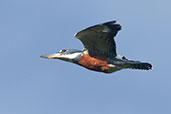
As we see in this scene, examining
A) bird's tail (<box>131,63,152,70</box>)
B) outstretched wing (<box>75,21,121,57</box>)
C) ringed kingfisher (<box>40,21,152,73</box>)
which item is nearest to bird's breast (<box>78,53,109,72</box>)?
ringed kingfisher (<box>40,21,152,73</box>)

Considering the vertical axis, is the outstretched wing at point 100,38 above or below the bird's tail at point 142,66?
above

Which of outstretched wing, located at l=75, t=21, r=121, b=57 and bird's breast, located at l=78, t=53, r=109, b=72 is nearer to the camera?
outstretched wing, located at l=75, t=21, r=121, b=57

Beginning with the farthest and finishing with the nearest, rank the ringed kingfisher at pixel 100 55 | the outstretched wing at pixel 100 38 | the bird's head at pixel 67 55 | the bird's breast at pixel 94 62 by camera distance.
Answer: the bird's head at pixel 67 55, the bird's breast at pixel 94 62, the ringed kingfisher at pixel 100 55, the outstretched wing at pixel 100 38

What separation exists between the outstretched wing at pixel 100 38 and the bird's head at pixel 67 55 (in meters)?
0.54

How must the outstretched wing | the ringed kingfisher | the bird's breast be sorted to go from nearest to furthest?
the outstretched wing
the ringed kingfisher
the bird's breast

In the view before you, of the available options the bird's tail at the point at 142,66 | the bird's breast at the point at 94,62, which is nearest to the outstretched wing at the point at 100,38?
the bird's breast at the point at 94,62

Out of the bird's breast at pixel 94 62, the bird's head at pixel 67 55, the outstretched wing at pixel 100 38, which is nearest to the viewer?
the outstretched wing at pixel 100 38

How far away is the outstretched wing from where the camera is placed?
25531 mm

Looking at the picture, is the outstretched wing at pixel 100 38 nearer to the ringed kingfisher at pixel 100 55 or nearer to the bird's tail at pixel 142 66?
the ringed kingfisher at pixel 100 55

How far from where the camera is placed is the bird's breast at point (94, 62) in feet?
87.1

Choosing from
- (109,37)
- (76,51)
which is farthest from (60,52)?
(109,37)

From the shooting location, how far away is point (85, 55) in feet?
88.2

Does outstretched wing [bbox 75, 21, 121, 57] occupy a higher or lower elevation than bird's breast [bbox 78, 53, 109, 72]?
higher

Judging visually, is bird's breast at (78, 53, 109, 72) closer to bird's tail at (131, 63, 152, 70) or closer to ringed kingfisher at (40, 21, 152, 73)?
ringed kingfisher at (40, 21, 152, 73)
